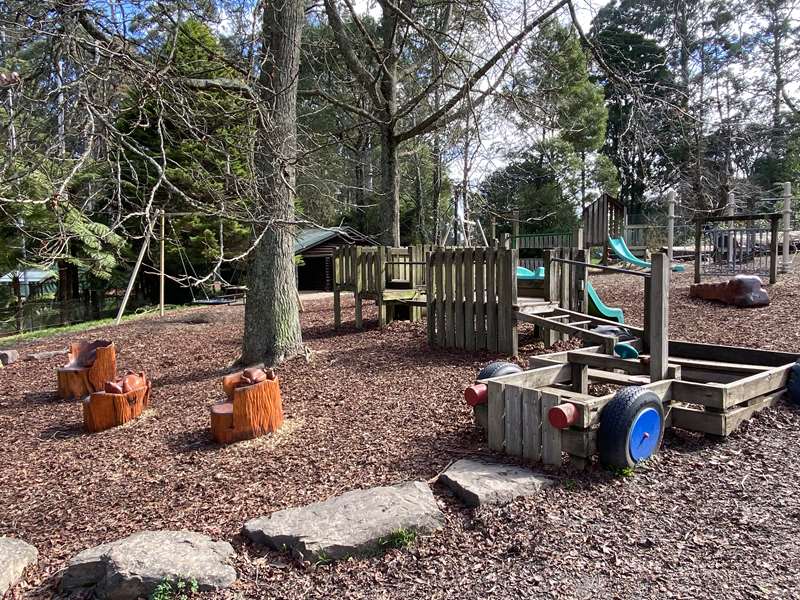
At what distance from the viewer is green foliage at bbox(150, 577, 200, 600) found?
246 cm

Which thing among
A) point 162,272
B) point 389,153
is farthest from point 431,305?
point 389,153

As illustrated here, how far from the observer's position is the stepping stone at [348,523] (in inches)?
108

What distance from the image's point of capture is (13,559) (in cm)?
271

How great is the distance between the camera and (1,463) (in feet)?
14.4

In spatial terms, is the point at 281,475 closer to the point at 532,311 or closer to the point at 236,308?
the point at 532,311

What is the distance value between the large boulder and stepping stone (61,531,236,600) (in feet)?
27.3

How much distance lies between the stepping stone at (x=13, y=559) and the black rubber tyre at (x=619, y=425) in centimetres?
300

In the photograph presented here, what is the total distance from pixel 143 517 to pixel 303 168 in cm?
426

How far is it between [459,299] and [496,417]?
354cm

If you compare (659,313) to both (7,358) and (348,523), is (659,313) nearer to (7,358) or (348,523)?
(348,523)

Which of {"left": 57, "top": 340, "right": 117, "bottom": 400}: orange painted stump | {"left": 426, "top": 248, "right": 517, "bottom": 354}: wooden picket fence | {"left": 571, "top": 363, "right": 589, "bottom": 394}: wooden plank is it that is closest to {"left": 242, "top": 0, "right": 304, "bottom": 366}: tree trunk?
{"left": 57, "top": 340, "right": 117, "bottom": 400}: orange painted stump

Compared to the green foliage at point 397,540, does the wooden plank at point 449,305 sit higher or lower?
higher

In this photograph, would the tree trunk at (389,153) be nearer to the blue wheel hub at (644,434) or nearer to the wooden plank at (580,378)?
the wooden plank at (580,378)

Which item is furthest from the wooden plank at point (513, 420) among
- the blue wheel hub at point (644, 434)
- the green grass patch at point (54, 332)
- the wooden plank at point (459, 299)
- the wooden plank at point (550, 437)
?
the green grass patch at point (54, 332)
